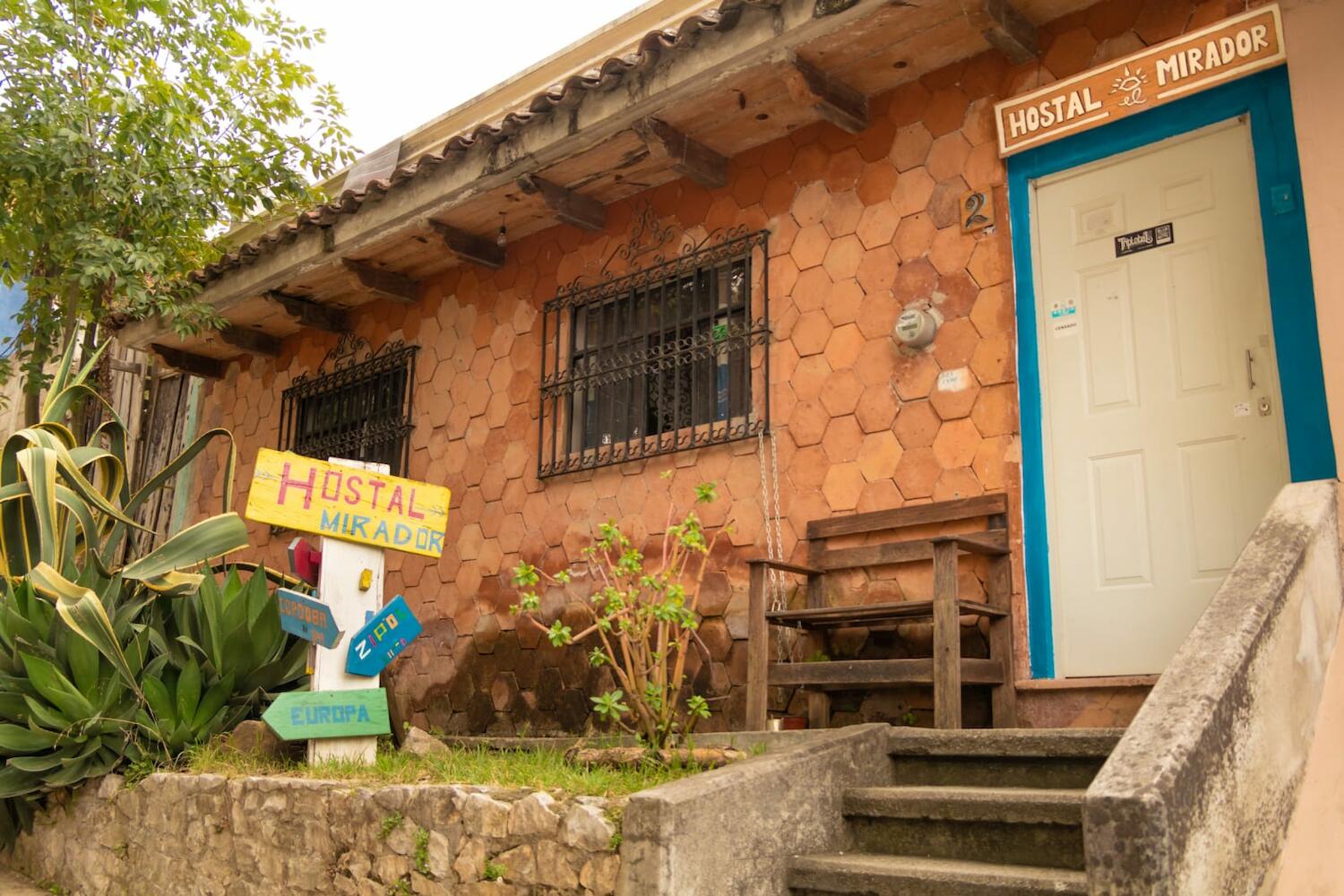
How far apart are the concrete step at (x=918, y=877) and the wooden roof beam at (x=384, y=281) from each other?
510cm

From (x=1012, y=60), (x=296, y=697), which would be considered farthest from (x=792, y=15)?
(x=296, y=697)

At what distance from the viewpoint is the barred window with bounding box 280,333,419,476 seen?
25.5ft

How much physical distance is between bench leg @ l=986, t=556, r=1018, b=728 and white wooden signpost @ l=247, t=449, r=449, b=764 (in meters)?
2.35

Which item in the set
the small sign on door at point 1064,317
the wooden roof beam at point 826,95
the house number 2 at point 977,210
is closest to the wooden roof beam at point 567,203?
the wooden roof beam at point 826,95

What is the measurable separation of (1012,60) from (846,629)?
2.54 m

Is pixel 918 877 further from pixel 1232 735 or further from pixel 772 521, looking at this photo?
pixel 772 521

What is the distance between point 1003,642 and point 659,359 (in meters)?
2.45

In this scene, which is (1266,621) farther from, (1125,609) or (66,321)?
(66,321)

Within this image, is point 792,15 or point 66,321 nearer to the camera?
point 792,15

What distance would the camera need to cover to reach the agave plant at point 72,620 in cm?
509

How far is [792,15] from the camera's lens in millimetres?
4762

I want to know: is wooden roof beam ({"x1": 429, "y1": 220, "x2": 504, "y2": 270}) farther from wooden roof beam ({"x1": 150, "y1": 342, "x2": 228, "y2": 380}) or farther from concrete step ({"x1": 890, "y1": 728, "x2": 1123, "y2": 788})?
concrete step ({"x1": 890, "y1": 728, "x2": 1123, "y2": 788})

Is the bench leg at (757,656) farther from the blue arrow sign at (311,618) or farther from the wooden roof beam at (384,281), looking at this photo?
the wooden roof beam at (384,281)

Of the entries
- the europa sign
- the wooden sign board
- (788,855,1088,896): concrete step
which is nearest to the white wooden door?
the europa sign
